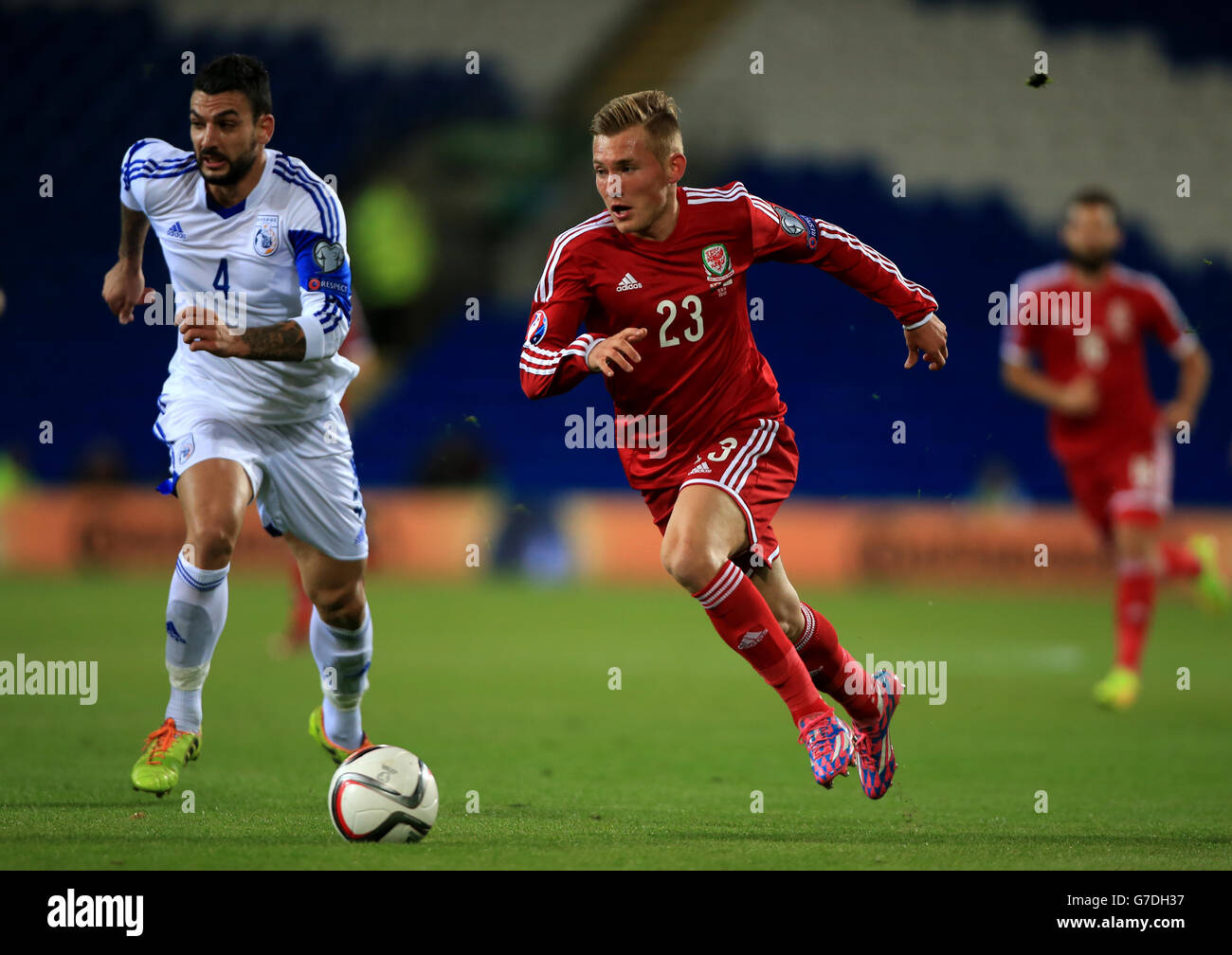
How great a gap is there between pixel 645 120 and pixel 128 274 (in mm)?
2132

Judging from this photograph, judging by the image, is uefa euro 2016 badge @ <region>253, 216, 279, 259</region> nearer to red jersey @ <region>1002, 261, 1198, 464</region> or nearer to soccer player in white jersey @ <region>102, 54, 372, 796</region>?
Answer: soccer player in white jersey @ <region>102, 54, 372, 796</region>

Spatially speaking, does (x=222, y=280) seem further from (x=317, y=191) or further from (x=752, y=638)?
(x=752, y=638)

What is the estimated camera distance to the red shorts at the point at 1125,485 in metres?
9.24

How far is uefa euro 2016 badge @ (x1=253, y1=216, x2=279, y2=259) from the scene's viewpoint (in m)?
5.45

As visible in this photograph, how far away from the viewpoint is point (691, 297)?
5.22 meters

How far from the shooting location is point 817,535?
18.2m

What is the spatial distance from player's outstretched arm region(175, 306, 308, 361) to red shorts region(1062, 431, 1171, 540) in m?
5.98

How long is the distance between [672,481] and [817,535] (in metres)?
13.1

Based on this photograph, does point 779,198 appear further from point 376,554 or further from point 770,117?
point 376,554

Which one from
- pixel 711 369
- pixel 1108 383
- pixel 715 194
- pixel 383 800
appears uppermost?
pixel 1108 383

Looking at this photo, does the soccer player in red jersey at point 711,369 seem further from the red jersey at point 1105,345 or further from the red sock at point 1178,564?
the red sock at point 1178,564

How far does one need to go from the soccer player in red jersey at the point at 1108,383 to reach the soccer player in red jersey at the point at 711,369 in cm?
407

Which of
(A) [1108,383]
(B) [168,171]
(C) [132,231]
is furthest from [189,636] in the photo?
(A) [1108,383]

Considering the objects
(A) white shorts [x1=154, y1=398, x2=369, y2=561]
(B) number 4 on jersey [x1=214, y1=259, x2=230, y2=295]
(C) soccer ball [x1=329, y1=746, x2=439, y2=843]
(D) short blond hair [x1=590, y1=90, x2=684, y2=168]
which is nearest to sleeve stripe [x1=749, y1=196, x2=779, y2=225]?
(D) short blond hair [x1=590, y1=90, x2=684, y2=168]
